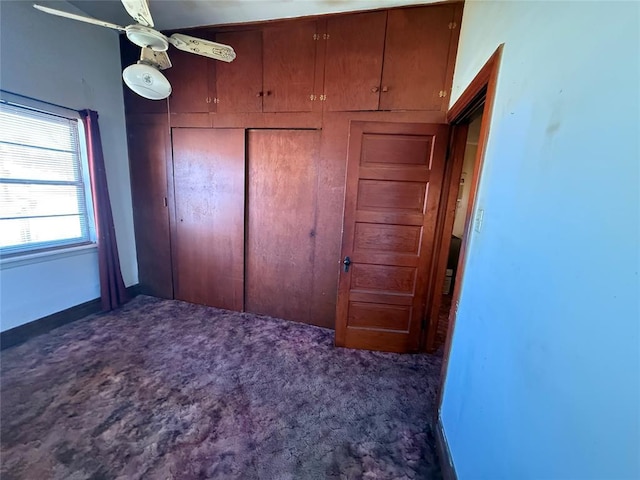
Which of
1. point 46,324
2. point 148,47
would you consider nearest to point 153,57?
point 148,47

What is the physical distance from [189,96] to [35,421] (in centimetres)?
289

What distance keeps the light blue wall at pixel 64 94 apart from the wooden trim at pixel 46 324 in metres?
0.05

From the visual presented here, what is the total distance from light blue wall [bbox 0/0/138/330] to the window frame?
0.20 feet

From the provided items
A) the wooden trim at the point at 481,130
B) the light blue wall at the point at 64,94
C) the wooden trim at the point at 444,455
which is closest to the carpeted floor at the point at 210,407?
the wooden trim at the point at 444,455

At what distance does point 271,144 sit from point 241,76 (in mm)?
710

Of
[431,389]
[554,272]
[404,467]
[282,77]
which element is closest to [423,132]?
[282,77]

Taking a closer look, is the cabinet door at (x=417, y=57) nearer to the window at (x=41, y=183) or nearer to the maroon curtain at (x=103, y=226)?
the maroon curtain at (x=103, y=226)

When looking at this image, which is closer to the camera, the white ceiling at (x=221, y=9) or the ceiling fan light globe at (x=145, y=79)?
the ceiling fan light globe at (x=145, y=79)

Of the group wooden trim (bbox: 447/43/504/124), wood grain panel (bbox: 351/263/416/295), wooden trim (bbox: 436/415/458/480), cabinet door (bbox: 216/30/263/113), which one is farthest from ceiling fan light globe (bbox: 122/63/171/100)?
wooden trim (bbox: 436/415/458/480)

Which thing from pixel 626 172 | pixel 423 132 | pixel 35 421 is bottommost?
pixel 35 421

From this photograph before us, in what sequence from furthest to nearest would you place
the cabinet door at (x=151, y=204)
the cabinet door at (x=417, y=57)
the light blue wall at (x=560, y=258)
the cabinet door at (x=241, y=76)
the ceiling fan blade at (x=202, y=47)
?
the cabinet door at (x=151, y=204) → the cabinet door at (x=241, y=76) → the cabinet door at (x=417, y=57) → the ceiling fan blade at (x=202, y=47) → the light blue wall at (x=560, y=258)

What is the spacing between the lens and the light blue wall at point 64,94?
215cm

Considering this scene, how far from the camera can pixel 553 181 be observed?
2.47ft

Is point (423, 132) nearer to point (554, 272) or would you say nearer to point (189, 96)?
point (554, 272)
